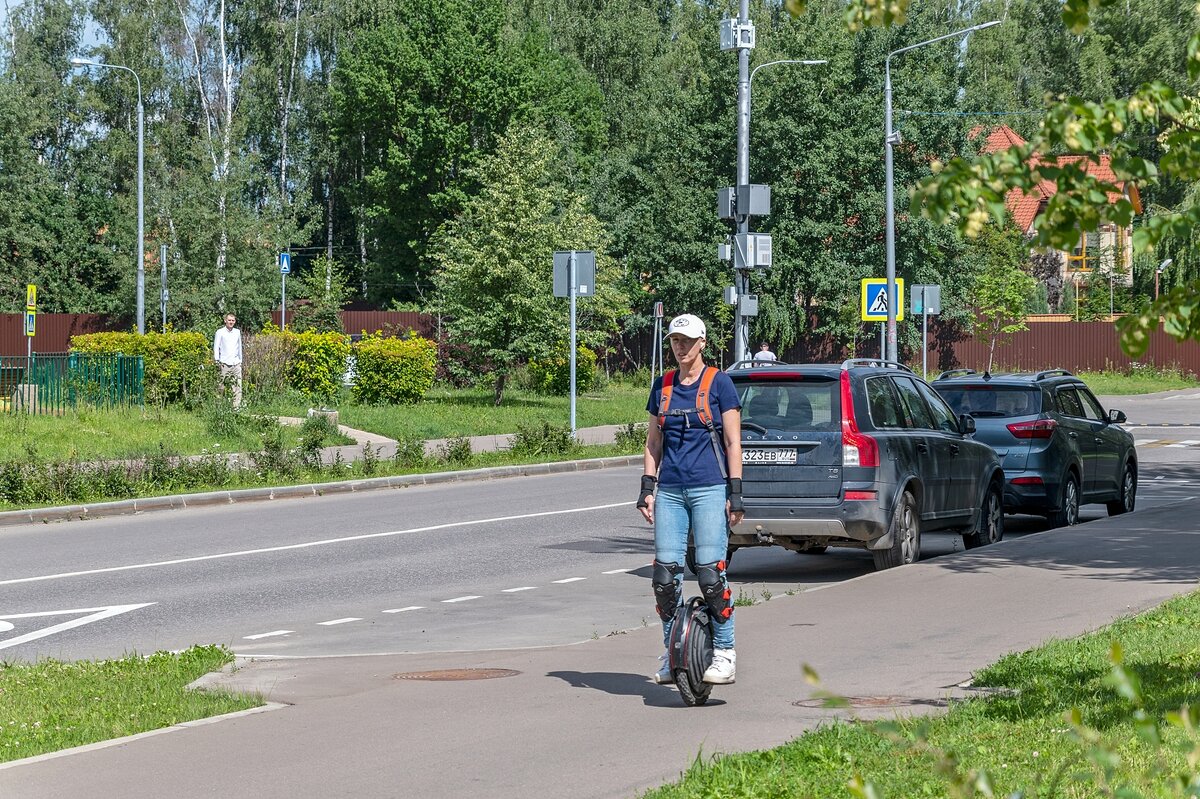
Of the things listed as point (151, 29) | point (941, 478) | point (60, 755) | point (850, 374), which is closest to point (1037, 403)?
point (941, 478)

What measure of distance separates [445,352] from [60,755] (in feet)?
130

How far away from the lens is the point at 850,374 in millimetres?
13094

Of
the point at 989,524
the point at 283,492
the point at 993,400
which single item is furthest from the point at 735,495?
the point at 283,492

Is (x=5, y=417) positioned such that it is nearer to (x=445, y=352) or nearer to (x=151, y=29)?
(x=445, y=352)

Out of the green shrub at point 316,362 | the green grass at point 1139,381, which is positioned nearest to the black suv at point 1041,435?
the green shrub at point 316,362

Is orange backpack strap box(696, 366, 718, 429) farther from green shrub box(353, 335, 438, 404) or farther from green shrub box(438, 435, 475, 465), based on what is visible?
green shrub box(353, 335, 438, 404)

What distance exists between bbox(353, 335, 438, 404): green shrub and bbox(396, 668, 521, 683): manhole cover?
2538 cm

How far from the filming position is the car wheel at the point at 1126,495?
18.8m

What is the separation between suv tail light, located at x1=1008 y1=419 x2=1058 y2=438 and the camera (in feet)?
54.3

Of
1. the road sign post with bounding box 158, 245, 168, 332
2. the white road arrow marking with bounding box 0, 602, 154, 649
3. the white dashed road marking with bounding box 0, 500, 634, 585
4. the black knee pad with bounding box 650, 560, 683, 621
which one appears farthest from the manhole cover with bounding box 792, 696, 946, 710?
the road sign post with bounding box 158, 245, 168, 332

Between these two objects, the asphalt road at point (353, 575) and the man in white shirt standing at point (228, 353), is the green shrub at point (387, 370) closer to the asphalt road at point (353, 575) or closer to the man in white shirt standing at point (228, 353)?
the man in white shirt standing at point (228, 353)

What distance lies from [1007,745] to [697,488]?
227 centimetres

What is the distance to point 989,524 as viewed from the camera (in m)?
15.2

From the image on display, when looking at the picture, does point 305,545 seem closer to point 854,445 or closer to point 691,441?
point 854,445
